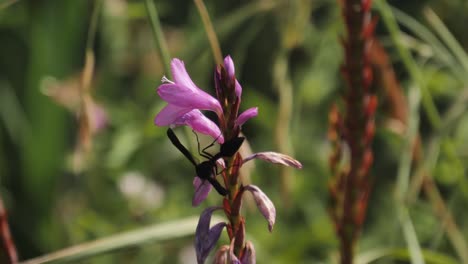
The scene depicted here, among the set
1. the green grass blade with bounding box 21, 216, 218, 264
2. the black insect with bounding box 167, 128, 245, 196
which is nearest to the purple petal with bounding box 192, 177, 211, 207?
the black insect with bounding box 167, 128, 245, 196

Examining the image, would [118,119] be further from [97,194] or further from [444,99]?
[444,99]

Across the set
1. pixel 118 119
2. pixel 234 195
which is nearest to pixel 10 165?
pixel 118 119

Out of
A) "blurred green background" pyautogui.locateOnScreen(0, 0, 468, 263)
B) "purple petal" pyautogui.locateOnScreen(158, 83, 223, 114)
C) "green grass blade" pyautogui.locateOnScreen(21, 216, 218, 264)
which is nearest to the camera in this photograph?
"purple petal" pyautogui.locateOnScreen(158, 83, 223, 114)

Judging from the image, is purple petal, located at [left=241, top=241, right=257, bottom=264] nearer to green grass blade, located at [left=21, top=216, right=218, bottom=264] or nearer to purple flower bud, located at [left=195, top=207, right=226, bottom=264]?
purple flower bud, located at [left=195, top=207, right=226, bottom=264]

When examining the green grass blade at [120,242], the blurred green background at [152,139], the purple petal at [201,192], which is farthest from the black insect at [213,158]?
the blurred green background at [152,139]

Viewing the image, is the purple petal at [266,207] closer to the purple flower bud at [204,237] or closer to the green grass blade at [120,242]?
the purple flower bud at [204,237]

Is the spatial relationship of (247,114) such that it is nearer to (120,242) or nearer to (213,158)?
(213,158)

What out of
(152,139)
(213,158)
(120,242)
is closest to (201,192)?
(213,158)
